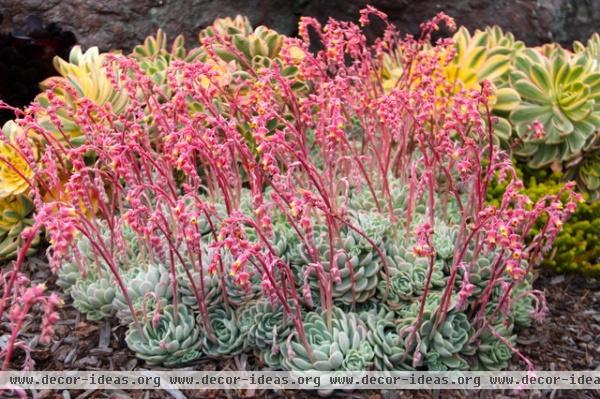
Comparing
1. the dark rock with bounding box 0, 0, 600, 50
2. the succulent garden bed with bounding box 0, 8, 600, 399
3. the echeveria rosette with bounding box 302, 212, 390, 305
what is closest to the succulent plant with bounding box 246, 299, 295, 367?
the succulent garden bed with bounding box 0, 8, 600, 399

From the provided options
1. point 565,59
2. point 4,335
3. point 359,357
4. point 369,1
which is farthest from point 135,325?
point 369,1

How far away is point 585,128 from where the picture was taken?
272cm

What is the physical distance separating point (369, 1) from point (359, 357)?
3064mm

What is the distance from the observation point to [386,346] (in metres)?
1.88

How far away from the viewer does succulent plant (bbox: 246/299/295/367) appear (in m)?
1.92

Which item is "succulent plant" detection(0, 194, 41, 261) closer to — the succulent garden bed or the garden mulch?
the succulent garden bed

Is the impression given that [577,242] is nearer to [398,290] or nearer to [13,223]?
[398,290]

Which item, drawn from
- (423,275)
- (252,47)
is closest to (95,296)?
(423,275)

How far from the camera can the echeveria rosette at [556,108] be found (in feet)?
8.89

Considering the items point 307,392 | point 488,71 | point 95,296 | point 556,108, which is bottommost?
point 307,392

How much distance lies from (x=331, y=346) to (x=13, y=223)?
1.55m

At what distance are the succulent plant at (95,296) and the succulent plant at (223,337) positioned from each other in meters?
0.36

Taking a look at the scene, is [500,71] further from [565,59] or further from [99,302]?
[99,302]

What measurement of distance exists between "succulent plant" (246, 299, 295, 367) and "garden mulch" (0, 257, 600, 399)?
0.29ft
